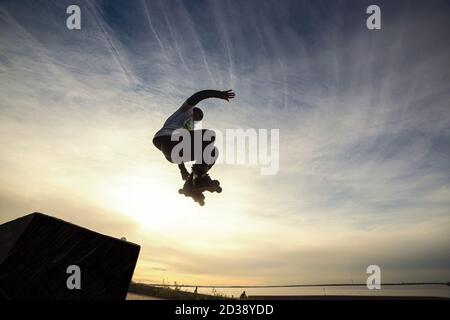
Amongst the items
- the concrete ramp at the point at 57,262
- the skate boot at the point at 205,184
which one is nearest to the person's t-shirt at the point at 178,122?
the skate boot at the point at 205,184

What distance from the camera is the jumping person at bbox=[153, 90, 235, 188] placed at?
5.34 metres

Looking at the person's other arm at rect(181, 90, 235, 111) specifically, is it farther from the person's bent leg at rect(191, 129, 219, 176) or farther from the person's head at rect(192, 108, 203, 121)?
the person's bent leg at rect(191, 129, 219, 176)

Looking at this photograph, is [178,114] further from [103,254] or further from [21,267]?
[21,267]

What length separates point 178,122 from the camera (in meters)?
5.48

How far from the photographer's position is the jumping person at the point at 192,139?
5.34m

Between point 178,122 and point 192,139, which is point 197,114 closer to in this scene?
point 178,122

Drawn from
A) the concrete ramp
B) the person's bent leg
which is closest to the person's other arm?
the person's bent leg

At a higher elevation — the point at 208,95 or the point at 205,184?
the point at 208,95

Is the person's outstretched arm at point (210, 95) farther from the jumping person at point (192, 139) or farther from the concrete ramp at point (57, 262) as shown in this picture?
the concrete ramp at point (57, 262)

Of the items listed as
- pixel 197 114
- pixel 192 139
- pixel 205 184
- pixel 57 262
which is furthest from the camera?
pixel 197 114

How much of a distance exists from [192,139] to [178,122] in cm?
46

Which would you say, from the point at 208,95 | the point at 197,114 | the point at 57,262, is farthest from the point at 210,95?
the point at 57,262
